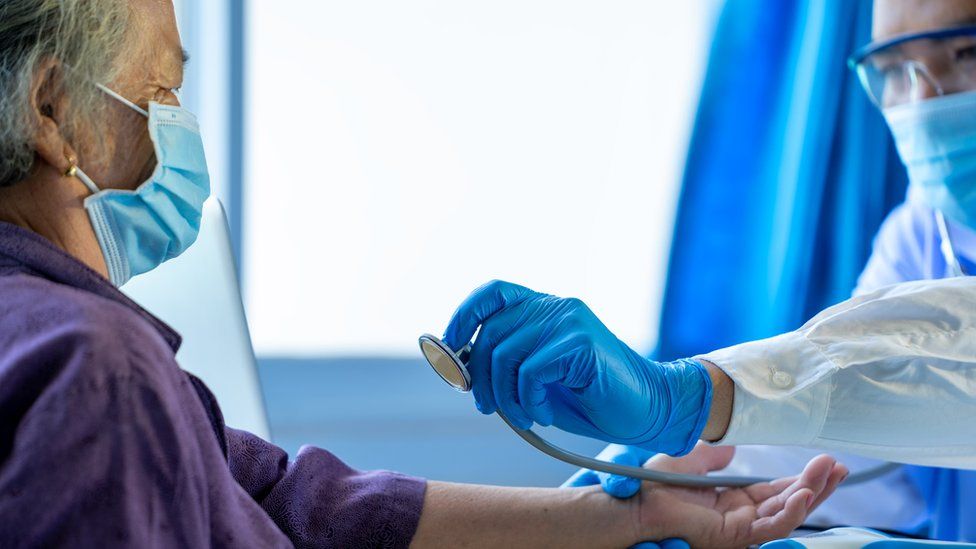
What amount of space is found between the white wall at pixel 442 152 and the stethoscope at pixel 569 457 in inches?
42.2

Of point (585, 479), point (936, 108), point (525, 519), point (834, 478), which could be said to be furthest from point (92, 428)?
point (936, 108)

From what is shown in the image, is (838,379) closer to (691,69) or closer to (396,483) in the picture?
(396,483)

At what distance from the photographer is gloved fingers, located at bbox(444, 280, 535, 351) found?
45.5 inches

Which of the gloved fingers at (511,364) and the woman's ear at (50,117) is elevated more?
the woman's ear at (50,117)

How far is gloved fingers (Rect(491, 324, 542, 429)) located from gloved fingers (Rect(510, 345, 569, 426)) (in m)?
0.01

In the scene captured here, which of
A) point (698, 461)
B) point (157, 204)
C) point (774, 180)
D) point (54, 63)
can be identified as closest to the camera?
point (54, 63)

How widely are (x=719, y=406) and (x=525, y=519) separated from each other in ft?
1.05

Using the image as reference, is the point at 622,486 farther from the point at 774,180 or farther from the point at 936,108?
the point at 774,180

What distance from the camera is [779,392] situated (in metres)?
1.22

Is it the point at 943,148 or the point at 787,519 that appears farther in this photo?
the point at 943,148

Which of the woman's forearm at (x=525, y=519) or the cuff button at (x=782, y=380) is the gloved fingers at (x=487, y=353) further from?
the cuff button at (x=782, y=380)

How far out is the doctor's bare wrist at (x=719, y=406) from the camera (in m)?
1.22

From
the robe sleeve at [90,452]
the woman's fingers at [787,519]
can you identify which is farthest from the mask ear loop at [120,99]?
the woman's fingers at [787,519]

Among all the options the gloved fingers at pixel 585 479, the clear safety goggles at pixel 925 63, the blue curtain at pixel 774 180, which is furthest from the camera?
the blue curtain at pixel 774 180
